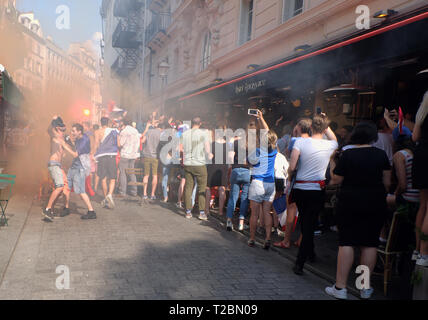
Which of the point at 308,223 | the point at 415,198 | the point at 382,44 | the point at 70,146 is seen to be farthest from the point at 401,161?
the point at 70,146

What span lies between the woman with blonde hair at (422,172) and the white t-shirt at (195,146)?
4057 mm

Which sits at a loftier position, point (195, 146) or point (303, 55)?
point (303, 55)

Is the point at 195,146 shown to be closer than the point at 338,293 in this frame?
No

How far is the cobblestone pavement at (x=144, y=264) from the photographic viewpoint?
346cm

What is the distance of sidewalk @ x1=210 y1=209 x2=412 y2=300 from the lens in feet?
12.3

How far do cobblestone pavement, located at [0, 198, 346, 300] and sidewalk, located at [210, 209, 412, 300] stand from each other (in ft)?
0.57

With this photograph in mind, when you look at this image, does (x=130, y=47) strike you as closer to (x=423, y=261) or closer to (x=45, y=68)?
(x=423, y=261)

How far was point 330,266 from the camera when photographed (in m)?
4.51

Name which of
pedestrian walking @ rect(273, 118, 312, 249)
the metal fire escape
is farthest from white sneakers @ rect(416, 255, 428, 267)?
the metal fire escape

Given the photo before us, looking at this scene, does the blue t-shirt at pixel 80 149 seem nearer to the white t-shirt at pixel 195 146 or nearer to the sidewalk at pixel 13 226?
the sidewalk at pixel 13 226

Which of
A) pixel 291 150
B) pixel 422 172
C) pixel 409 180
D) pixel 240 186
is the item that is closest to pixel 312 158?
pixel 291 150

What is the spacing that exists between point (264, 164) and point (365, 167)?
189 centimetres

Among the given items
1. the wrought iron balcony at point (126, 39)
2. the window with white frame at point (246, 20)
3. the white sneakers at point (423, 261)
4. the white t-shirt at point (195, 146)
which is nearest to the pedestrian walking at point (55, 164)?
the white t-shirt at point (195, 146)

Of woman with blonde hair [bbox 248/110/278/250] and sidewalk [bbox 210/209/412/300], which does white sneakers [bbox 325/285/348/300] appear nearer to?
sidewalk [bbox 210/209/412/300]
